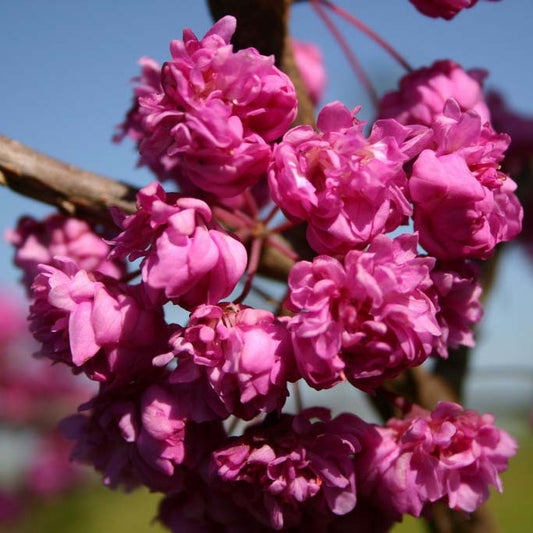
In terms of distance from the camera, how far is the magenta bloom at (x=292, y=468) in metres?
0.86

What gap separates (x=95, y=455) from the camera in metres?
1.05

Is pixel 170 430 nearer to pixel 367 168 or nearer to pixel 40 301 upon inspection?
pixel 40 301

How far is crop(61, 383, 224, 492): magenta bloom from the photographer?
0.89m

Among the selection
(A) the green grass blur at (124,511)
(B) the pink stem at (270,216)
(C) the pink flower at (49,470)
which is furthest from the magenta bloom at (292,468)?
(C) the pink flower at (49,470)

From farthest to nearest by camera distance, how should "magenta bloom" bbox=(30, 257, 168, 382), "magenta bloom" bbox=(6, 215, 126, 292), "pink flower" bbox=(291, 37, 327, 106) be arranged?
"pink flower" bbox=(291, 37, 327, 106) → "magenta bloom" bbox=(6, 215, 126, 292) → "magenta bloom" bbox=(30, 257, 168, 382)

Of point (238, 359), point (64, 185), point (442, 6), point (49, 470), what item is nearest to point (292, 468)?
point (238, 359)

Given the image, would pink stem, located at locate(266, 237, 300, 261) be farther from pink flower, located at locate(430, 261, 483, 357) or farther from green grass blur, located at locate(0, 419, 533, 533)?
green grass blur, located at locate(0, 419, 533, 533)

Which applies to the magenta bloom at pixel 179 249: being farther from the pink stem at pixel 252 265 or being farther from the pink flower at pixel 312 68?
the pink flower at pixel 312 68

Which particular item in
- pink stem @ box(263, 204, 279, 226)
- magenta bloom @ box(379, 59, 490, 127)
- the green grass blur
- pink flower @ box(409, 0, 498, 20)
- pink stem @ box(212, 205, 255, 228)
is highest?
pink flower @ box(409, 0, 498, 20)

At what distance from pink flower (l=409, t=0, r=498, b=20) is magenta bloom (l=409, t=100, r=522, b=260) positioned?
0.27m

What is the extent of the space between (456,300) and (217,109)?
1.39 ft

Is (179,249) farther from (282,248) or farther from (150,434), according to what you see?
(282,248)

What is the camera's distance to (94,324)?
87 centimetres

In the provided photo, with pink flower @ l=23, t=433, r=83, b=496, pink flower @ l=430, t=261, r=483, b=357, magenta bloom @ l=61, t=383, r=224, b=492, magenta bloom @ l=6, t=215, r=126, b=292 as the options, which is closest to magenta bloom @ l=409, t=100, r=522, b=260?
pink flower @ l=430, t=261, r=483, b=357
